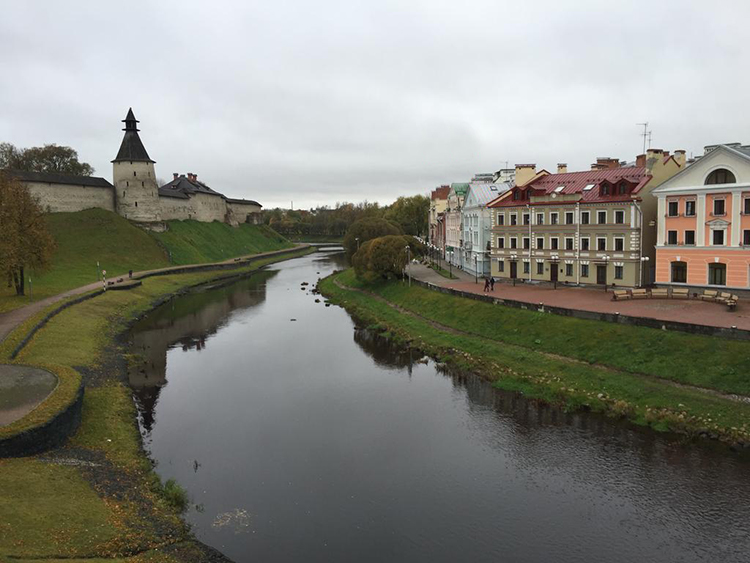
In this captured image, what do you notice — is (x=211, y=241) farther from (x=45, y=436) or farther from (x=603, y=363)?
(x=45, y=436)

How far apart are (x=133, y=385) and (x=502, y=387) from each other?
1887 centimetres

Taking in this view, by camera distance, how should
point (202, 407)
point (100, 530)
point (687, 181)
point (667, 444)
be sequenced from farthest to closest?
point (687, 181) < point (202, 407) < point (667, 444) < point (100, 530)

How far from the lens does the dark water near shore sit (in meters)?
15.5

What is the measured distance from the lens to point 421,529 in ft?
53.1

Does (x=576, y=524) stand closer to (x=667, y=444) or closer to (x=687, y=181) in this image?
(x=667, y=444)

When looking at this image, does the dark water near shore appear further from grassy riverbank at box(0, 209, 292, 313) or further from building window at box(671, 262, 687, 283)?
grassy riverbank at box(0, 209, 292, 313)

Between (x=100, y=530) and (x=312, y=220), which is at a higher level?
(x=312, y=220)

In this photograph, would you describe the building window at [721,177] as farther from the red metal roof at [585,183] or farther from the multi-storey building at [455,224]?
the multi-storey building at [455,224]

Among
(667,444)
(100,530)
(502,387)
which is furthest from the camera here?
(502,387)

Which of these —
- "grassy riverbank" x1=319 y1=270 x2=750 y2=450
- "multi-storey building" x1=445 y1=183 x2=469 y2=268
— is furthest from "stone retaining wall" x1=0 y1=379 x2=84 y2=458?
"multi-storey building" x1=445 y1=183 x2=469 y2=268

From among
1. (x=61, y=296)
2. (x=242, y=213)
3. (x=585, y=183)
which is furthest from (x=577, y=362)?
(x=242, y=213)

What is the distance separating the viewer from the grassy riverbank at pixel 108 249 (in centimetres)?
5474

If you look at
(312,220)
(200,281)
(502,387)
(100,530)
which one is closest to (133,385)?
(100,530)

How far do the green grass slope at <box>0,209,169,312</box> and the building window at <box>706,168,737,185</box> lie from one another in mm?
52664
